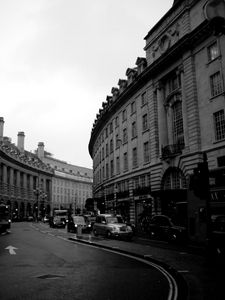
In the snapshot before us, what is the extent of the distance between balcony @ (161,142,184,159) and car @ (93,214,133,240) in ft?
27.7

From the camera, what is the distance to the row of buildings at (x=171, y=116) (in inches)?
1112

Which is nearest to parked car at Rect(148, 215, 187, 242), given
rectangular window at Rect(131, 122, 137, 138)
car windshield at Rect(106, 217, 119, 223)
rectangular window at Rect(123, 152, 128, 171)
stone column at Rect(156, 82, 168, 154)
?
car windshield at Rect(106, 217, 119, 223)

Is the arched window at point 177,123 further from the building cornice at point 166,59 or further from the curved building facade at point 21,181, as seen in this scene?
the curved building facade at point 21,181

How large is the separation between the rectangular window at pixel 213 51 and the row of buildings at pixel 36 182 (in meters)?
66.4

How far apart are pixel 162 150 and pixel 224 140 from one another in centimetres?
857

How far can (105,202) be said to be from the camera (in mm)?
52812

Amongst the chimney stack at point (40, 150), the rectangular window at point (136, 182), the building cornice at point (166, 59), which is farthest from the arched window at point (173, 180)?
the chimney stack at point (40, 150)

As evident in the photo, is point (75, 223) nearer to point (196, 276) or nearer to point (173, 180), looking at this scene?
point (173, 180)

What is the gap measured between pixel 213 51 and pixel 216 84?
2.88 meters

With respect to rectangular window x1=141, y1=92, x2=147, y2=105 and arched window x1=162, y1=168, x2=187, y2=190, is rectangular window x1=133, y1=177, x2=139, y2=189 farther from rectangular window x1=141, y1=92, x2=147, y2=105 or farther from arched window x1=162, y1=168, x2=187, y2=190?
rectangular window x1=141, y1=92, x2=147, y2=105

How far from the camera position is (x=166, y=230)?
23531 millimetres

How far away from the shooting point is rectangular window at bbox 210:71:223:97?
91.8 feet

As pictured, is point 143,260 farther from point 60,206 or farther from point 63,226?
point 60,206

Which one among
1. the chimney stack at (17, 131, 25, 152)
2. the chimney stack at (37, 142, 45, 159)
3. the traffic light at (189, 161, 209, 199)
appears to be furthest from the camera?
the chimney stack at (37, 142, 45, 159)
